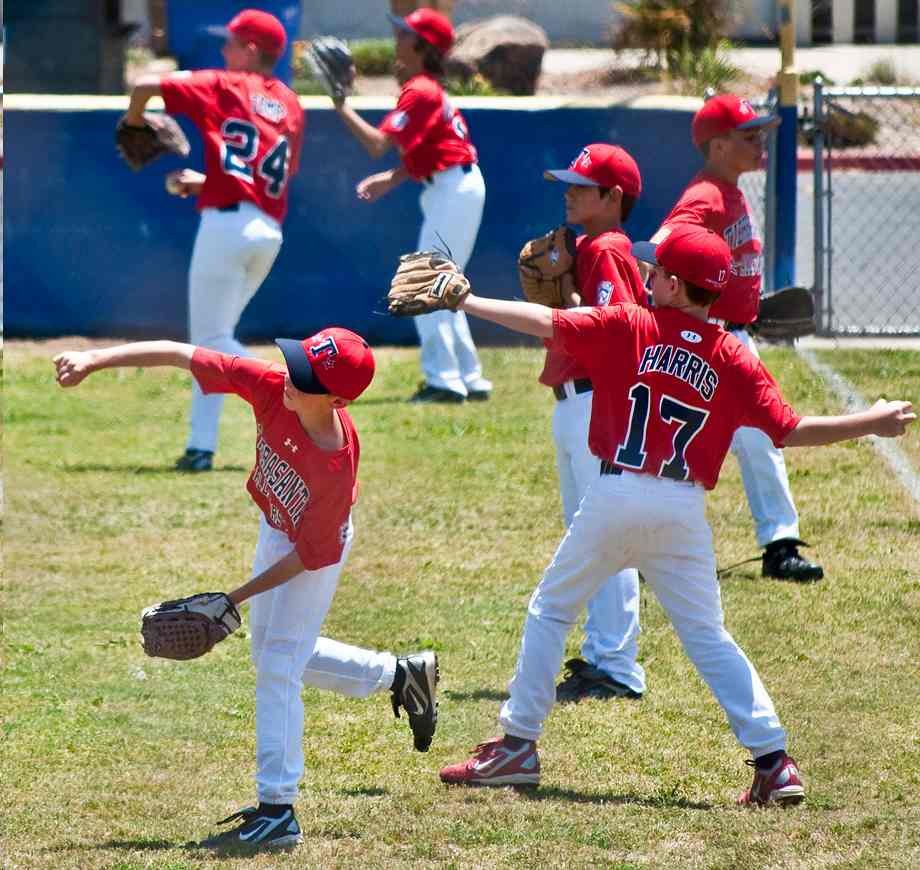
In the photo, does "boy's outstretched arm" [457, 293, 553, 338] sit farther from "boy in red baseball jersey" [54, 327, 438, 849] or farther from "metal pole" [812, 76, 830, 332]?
"metal pole" [812, 76, 830, 332]

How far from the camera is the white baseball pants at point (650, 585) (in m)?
5.05

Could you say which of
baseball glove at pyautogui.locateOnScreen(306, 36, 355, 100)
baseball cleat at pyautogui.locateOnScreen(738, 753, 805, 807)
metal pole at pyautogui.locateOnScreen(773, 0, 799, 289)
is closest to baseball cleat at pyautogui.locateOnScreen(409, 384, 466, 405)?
baseball glove at pyautogui.locateOnScreen(306, 36, 355, 100)

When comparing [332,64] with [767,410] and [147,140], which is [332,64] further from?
[767,410]

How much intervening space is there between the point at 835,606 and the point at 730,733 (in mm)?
1514

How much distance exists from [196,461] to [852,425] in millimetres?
5279

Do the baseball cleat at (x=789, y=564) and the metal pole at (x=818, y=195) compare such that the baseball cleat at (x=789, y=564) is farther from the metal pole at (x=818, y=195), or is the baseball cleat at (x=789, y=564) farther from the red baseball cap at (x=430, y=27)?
the metal pole at (x=818, y=195)

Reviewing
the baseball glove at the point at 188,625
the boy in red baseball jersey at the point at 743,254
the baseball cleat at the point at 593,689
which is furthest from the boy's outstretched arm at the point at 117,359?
the boy in red baseball jersey at the point at 743,254

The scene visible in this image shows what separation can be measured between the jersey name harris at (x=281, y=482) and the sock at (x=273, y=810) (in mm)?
810

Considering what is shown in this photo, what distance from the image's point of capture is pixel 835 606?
7094 mm

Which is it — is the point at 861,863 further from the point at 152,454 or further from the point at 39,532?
the point at 152,454

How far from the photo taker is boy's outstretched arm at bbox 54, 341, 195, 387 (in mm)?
4844

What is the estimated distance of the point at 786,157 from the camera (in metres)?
12.2

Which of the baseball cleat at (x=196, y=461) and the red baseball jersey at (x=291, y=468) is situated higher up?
the red baseball jersey at (x=291, y=468)

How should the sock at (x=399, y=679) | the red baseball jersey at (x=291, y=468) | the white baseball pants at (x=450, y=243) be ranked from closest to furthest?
the red baseball jersey at (x=291, y=468) < the sock at (x=399, y=679) < the white baseball pants at (x=450, y=243)
